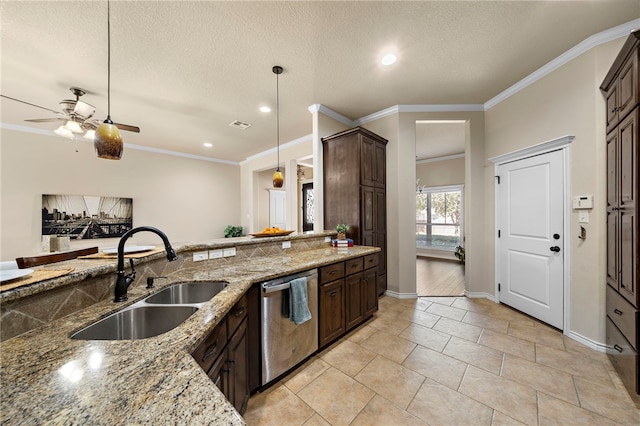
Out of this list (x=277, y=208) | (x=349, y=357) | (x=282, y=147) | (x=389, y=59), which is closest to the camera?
(x=349, y=357)

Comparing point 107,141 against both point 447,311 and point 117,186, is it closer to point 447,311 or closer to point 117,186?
point 447,311

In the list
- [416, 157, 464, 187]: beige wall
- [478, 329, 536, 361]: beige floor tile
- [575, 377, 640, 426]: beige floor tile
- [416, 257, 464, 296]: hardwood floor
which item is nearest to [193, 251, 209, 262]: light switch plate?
[478, 329, 536, 361]: beige floor tile

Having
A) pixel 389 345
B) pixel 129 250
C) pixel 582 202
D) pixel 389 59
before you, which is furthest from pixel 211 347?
pixel 582 202

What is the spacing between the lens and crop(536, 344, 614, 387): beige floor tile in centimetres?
185

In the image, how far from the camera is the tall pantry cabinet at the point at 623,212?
5.47 ft

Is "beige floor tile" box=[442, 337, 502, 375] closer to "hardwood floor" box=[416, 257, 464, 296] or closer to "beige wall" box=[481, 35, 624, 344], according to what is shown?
"beige wall" box=[481, 35, 624, 344]

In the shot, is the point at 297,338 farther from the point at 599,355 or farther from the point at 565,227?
the point at 565,227

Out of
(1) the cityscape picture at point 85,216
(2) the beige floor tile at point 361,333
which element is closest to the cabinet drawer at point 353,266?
(2) the beige floor tile at point 361,333

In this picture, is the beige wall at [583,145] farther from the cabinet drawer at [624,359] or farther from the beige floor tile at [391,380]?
the beige floor tile at [391,380]

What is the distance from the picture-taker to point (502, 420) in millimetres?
1481

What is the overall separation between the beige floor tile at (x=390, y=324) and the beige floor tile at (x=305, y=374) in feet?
3.02

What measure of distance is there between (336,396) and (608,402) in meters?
1.91

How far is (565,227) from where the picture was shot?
2547mm

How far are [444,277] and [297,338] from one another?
160 inches
